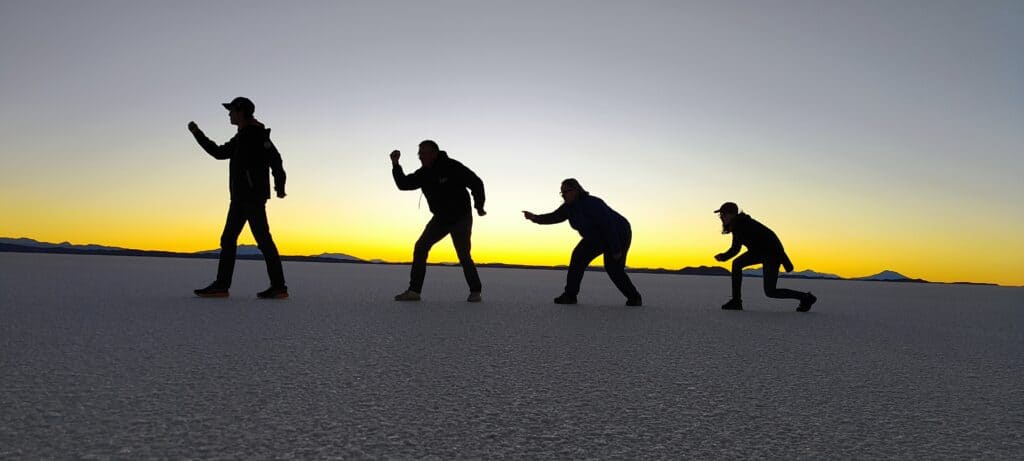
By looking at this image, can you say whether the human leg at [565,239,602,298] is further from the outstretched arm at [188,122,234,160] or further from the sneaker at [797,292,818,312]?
the outstretched arm at [188,122,234,160]

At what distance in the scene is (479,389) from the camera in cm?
321

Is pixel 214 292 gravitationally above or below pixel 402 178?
below

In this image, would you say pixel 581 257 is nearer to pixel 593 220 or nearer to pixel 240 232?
pixel 593 220

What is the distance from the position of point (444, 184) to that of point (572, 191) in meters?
1.72

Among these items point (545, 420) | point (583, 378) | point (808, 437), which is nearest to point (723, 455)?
point (808, 437)

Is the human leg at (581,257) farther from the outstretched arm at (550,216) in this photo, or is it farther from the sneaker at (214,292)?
the sneaker at (214,292)

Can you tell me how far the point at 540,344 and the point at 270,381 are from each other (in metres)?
2.02

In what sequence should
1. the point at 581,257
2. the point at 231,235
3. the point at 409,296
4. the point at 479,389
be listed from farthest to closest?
1. the point at 581,257
2. the point at 409,296
3. the point at 231,235
4. the point at 479,389

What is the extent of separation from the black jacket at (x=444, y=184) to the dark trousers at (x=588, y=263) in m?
1.63

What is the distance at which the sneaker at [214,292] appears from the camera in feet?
26.2

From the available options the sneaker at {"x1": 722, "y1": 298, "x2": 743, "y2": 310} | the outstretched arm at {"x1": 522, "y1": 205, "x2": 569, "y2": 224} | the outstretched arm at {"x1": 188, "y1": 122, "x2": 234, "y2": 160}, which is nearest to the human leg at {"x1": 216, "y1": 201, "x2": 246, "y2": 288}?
the outstretched arm at {"x1": 188, "y1": 122, "x2": 234, "y2": 160}

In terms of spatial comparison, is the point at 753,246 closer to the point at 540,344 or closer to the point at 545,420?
the point at 540,344

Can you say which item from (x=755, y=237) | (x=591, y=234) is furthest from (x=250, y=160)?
(x=755, y=237)

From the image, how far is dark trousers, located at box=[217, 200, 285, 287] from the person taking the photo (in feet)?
26.0
